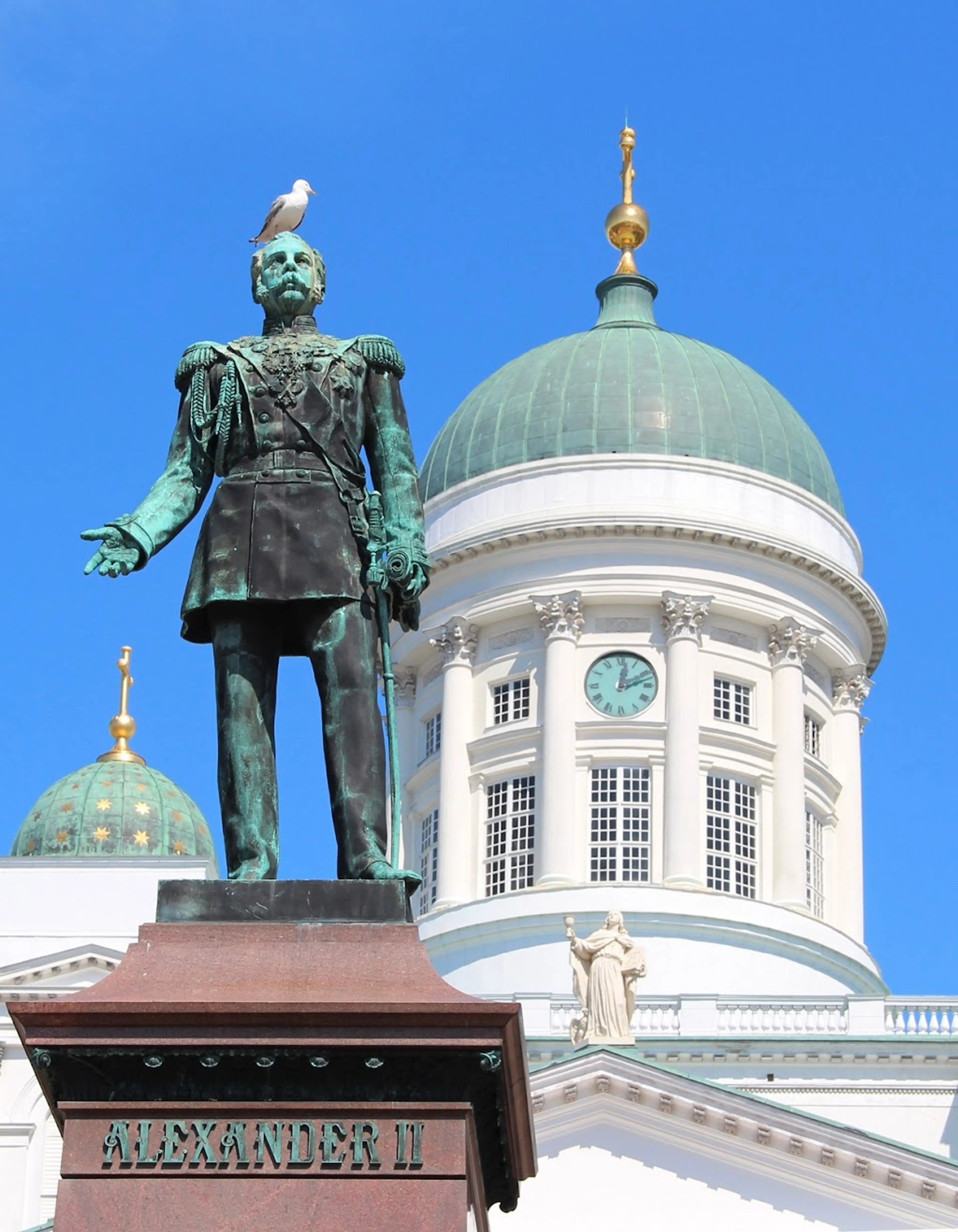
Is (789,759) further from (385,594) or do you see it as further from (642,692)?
(385,594)

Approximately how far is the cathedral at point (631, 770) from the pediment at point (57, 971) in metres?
0.07

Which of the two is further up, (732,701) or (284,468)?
(732,701)

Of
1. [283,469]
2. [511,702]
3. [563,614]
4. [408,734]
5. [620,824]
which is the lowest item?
[283,469]

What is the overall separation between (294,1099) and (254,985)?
0.45m

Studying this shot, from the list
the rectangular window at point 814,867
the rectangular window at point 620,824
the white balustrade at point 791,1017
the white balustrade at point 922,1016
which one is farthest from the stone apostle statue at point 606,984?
the rectangular window at point 814,867

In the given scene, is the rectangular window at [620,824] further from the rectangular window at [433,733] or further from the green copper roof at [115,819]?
the green copper roof at [115,819]

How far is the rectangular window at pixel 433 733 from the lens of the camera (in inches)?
2795

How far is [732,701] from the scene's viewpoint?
69688 mm

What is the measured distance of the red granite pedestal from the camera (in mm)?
10555

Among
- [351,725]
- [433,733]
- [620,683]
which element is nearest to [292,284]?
[351,725]

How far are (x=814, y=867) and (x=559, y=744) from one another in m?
6.15

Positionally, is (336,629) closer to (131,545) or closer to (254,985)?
(131,545)

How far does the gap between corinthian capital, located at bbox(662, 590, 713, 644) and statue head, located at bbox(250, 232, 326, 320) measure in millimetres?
56183

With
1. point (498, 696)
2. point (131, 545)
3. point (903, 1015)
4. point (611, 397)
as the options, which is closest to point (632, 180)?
point (611, 397)
